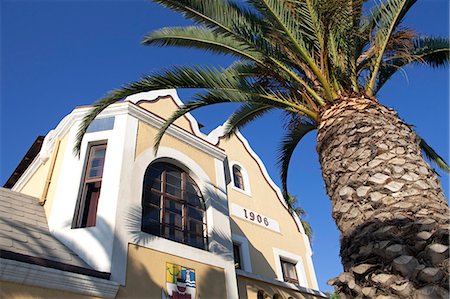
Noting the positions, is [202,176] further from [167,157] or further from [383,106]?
[383,106]

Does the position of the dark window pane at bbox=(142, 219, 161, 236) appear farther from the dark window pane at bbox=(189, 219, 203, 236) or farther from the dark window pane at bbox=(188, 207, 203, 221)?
the dark window pane at bbox=(188, 207, 203, 221)

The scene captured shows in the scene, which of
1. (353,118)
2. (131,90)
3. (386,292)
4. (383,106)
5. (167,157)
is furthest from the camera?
(167,157)

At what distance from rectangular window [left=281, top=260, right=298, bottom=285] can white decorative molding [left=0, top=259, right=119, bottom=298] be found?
7.93 m

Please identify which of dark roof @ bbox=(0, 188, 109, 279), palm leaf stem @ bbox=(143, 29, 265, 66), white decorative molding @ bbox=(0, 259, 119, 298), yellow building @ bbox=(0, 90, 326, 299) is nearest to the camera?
white decorative molding @ bbox=(0, 259, 119, 298)

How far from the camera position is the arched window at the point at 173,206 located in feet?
26.5

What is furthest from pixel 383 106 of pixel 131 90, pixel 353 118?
pixel 131 90

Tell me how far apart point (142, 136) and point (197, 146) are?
6.25ft

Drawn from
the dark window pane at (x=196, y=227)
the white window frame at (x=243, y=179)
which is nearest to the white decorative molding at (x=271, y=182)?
the white window frame at (x=243, y=179)

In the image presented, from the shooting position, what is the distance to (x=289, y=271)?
42.7 feet

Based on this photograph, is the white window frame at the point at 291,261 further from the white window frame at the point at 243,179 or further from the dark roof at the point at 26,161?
the dark roof at the point at 26,161

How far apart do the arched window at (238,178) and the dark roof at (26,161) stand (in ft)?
22.8

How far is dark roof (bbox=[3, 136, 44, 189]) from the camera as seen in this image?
37.1ft

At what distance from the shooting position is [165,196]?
860 cm

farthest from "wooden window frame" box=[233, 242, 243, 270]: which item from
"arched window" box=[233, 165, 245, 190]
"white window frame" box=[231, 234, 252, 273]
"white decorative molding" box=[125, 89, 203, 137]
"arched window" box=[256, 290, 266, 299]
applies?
"white decorative molding" box=[125, 89, 203, 137]
